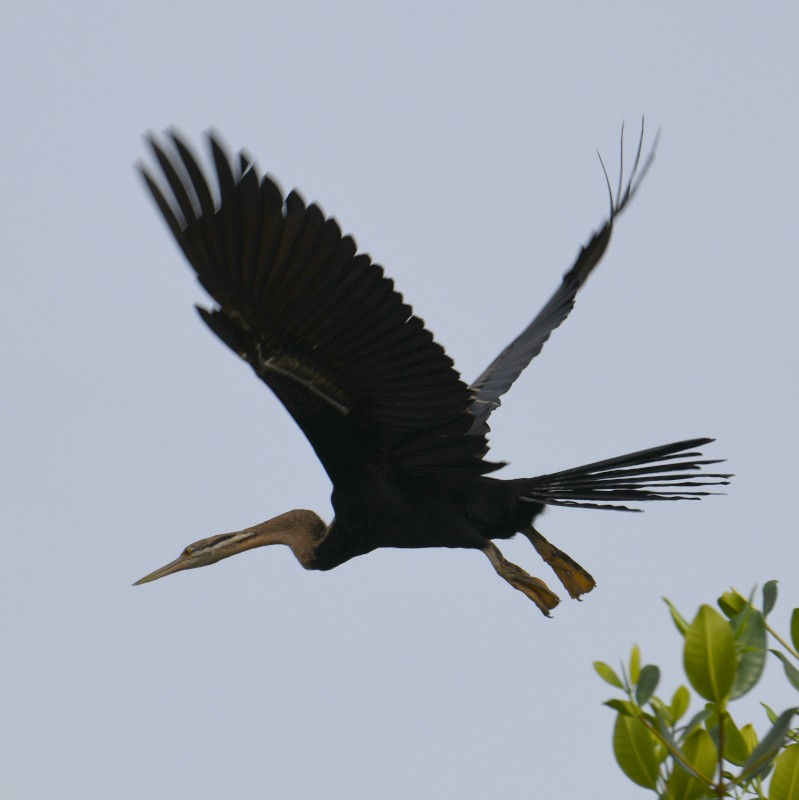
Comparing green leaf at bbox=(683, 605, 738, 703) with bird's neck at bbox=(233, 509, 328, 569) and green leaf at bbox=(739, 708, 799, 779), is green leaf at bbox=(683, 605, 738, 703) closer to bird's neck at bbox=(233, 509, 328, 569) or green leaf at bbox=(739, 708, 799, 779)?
green leaf at bbox=(739, 708, 799, 779)

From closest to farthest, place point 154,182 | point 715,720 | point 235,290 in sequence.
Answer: point 715,720, point 154,182, point 235,290

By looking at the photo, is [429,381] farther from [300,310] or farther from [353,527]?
[353,527]

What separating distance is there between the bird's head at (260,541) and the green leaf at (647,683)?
149 inches

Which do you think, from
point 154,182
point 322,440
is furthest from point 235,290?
point 322,440

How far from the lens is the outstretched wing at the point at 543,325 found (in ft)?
20.9

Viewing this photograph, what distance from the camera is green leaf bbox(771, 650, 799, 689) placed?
100 inches

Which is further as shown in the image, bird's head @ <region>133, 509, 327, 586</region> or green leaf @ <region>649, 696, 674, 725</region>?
bird's head @ <region>133, 509, 327, 586</region>

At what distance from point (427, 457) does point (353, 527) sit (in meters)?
0.49

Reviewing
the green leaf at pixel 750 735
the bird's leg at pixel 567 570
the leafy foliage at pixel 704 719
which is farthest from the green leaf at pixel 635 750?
the bird's leg at pixel 567 570

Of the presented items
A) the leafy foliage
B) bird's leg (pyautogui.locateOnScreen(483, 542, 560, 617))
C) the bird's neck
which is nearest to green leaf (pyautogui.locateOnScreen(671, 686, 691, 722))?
the leafy foliage

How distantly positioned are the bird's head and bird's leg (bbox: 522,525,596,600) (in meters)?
1.01

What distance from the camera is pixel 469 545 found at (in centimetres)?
546

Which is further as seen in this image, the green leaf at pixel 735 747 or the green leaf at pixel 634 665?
the green leaf at pixel 735 747

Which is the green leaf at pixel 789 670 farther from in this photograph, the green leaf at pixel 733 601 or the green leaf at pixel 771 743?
the green leaf at pixel 771 743
